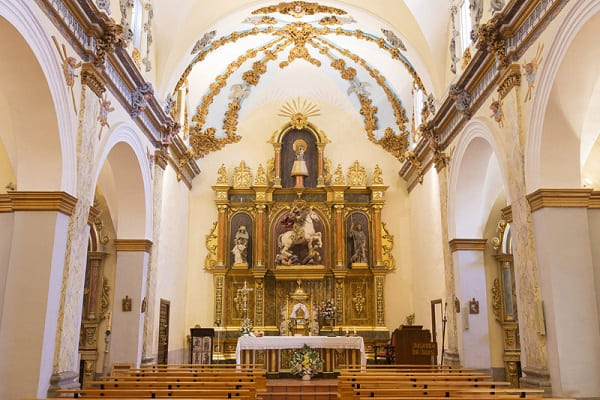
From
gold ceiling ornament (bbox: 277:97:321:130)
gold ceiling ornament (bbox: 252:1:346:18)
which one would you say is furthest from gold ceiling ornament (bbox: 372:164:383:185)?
gold ceiling ornament (bbox: 252:1:346:18)

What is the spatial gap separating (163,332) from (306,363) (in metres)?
3.51

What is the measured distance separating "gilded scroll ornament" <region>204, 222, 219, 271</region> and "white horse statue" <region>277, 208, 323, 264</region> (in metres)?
1.86

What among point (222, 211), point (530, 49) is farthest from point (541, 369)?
point (222, 211)

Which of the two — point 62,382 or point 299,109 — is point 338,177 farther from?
point 62,382

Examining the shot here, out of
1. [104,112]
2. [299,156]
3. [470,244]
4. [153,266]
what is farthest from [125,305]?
[299,156]

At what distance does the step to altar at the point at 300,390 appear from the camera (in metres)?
12.4

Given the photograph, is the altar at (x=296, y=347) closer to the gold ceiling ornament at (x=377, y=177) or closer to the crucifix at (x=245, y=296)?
the crucifix at (x=245, y=296)

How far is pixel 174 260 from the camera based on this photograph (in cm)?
1576

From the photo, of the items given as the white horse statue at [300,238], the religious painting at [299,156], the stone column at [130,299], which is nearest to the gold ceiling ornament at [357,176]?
the religious painting at [299,156]

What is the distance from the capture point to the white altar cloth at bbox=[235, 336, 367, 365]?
14.4 metres

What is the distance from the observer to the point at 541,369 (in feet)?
26.6

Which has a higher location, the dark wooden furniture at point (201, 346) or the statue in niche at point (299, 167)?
the statue in niche at point (299, 167)

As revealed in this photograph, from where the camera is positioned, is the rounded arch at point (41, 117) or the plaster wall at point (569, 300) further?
the plaster wall at point (569, 300)

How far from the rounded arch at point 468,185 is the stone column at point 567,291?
11.4 ft
